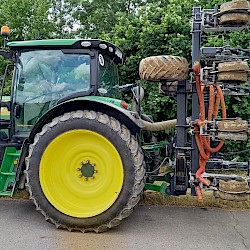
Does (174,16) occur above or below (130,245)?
above

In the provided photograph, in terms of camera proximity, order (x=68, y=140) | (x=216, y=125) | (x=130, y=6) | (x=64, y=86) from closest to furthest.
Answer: (x=216, y=125) → (x=68, y=140) → (x=64, y=86) → (x=130, y=6)

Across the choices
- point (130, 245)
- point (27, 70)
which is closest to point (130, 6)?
point (27, 70)

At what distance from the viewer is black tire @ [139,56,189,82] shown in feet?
14.5

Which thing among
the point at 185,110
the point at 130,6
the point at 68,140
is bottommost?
the point at 68,140

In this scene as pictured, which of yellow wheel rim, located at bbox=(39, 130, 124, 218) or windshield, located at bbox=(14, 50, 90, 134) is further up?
windshield, located at bbox=(14, 50, 90, 134)

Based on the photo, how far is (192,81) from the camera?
181 inches

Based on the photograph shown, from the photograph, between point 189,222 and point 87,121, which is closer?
point 87,121

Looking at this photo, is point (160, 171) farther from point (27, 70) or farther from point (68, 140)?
point (27, 70)

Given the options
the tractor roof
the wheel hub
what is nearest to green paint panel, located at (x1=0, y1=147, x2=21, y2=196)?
the wheel hub

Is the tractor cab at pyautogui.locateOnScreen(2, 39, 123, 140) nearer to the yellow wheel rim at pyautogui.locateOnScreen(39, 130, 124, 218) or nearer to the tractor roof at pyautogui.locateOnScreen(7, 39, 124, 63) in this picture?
the tractor roof at pyautogui.locateOnScreen(7, 39, 124, 63)

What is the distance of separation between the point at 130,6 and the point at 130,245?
1609 cm

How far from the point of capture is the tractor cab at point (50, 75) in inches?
192

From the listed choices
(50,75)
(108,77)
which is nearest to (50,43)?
(50,75)

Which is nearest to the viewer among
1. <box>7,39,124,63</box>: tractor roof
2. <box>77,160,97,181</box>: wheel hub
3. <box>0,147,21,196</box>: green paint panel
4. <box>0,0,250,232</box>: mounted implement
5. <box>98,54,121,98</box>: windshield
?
<box>0,0,250,232</box>: mounted implement
